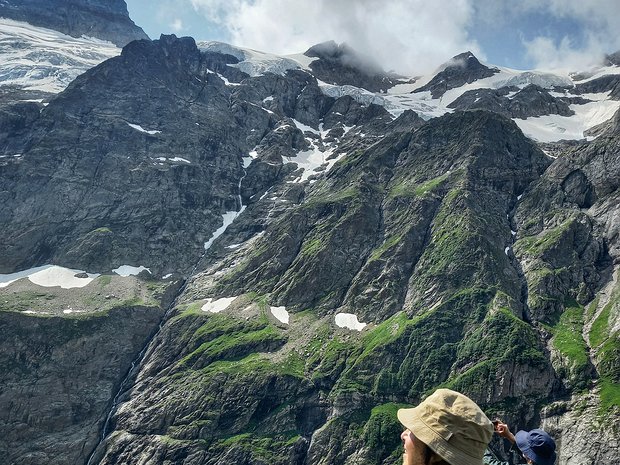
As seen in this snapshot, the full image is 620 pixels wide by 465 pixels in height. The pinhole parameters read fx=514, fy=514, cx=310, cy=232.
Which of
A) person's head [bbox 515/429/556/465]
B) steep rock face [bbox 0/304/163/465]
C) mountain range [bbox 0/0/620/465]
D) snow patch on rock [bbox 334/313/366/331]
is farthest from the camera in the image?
Result: snow patch on rock [bbox 334/313/366/331]

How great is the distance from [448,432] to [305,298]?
11865 cm

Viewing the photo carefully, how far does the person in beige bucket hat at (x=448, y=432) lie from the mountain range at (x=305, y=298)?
84.2m

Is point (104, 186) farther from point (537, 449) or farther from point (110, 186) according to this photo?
point (537, 449)

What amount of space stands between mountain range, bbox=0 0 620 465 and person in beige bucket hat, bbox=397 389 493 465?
276 ft

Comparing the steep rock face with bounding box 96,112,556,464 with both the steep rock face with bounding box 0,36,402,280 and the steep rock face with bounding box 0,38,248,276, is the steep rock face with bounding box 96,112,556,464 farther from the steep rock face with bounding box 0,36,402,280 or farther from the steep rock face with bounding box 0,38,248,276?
the steep rock face with bounding box 0,38,248,276

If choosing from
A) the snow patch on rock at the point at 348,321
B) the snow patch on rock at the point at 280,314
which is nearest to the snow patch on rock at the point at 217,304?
the snow patch on rock at the point at 280,314

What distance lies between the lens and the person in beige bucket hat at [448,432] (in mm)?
4066

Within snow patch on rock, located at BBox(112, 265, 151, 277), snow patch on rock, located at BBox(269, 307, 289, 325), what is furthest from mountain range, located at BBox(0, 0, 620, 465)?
snow patch on rock, located at BBox(112, 265, 151, 277)

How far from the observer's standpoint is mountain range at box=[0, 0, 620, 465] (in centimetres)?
9075

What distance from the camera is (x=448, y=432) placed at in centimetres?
408

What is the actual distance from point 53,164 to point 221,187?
55195 mm

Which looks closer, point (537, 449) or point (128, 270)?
point (537, 449)

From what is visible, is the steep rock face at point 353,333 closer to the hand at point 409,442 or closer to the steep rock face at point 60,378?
the steep rock face at point 60,378

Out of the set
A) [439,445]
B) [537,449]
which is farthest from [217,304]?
[439,445]
